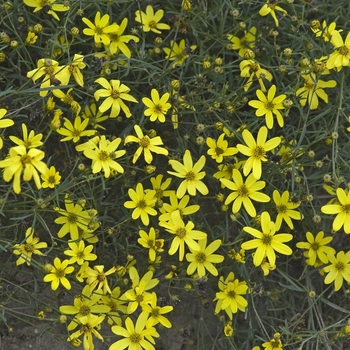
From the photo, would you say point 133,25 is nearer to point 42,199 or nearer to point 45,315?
point 42,199

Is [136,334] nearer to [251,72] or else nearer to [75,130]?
[75,130]

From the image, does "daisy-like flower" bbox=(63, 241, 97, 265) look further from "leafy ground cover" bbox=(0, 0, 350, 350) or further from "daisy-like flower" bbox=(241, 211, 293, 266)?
"daisy-like flower" bbox=(241, 211, 293, 266)

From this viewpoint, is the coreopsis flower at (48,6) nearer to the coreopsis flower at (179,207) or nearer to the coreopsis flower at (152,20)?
the coreopsis flower at (152,20)

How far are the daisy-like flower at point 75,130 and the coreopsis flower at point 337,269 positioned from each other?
85 centimetres

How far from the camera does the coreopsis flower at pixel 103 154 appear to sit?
5.50ft

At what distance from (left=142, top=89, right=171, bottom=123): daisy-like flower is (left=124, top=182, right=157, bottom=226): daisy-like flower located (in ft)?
0.69

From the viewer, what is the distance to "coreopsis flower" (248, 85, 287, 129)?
182cm

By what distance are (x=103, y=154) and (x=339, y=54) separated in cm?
78

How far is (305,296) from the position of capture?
209cm

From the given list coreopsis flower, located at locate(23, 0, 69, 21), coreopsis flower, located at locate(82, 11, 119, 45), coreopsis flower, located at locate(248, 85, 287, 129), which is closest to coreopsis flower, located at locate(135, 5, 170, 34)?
coreopsis flower, located at locate(82, 11, 119, 45)

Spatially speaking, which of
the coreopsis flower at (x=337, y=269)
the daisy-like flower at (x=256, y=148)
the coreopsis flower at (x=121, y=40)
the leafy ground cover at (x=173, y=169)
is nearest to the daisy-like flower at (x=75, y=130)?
the leafy ground cover at (x=173, y=169)

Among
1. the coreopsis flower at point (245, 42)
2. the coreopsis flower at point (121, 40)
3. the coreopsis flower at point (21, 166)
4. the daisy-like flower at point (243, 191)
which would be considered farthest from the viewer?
the coreopsis flower at point (245, 42)

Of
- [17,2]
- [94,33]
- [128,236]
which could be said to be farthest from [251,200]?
[17,2]

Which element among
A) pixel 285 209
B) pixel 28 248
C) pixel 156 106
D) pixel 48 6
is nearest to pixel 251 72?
pixel 156 106
